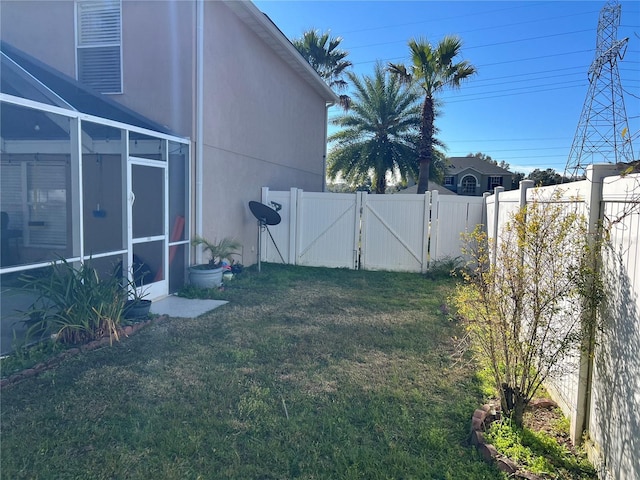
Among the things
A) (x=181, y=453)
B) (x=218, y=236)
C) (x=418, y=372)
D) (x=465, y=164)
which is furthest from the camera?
(x=465, y=164)

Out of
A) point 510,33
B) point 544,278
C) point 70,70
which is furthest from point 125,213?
point 510,33

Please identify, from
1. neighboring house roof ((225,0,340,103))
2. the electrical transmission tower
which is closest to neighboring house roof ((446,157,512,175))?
neighboring house roof ((225,0,340,103))

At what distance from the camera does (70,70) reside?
7844mm

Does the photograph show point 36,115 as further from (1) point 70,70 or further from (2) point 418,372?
(2) point 418,372

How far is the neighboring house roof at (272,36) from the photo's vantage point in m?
8.36

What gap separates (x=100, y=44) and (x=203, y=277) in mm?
4836

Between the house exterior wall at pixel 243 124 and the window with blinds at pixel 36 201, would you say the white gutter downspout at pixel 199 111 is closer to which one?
the house exterior wall at pixel 243 124

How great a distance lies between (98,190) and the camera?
711 centimetres

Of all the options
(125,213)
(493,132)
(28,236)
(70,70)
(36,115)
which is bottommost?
(28,236)

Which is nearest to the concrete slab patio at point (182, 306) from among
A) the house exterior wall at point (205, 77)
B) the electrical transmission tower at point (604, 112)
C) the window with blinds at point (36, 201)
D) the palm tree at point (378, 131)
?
the house exterior wall at point (205, 77)

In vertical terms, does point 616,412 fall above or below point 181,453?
above

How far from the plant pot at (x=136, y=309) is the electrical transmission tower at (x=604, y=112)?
16.7ft

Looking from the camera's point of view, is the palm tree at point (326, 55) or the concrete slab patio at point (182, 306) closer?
the concrete slab patio at point (182, 306)

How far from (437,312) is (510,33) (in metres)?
18.5
